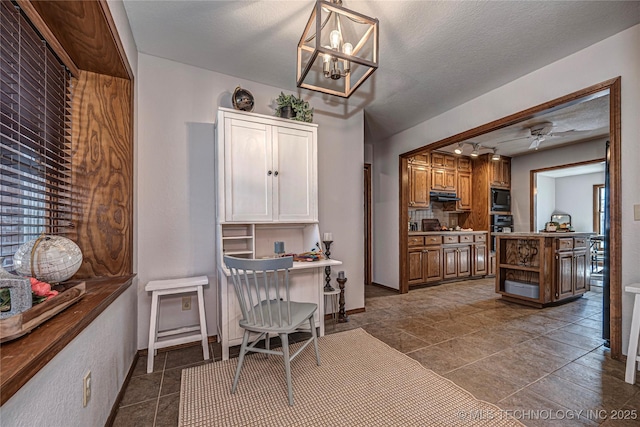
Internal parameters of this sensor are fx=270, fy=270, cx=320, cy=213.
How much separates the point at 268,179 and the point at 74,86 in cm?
143

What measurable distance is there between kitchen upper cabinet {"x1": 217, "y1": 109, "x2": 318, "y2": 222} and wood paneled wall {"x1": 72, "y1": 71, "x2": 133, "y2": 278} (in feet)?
2.15

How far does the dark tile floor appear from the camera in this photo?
156cm

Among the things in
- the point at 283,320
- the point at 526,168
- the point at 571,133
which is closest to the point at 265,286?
the point at 283,320

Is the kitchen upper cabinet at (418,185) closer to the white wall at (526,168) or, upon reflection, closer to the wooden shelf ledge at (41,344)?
the white wall at (526,168)

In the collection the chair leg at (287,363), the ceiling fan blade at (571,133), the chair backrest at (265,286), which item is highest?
the ceiling fan blade at (571,133)

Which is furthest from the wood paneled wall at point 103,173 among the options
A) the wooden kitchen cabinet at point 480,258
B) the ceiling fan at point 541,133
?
the wooden kitchen cabinet at point 480,258

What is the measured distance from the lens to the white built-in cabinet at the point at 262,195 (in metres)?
2.22

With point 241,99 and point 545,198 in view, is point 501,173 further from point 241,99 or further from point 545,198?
point 241,99

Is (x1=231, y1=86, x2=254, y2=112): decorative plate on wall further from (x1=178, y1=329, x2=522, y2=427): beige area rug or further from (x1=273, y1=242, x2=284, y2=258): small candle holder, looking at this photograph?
(x1=178, y1=329, x2=522, y2=427): beige area rug

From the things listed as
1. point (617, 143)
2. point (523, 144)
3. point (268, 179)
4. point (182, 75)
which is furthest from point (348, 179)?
point (523, 144)

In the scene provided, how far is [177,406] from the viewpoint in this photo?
5.29 ft

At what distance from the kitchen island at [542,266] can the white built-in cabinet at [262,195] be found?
276cm

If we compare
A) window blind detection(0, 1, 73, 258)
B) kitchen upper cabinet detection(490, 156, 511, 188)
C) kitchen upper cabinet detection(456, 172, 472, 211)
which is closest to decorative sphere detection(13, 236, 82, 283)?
window blind detection(0, 1, 73, 258)

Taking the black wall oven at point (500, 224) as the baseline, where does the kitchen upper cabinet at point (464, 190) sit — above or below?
above
